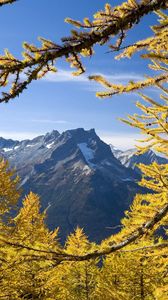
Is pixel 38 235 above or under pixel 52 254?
above

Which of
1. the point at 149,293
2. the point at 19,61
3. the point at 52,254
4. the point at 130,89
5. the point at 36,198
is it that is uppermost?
the point at 36,198

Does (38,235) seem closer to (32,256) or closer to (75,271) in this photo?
(75,271)

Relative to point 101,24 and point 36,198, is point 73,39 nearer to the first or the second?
point 101,24

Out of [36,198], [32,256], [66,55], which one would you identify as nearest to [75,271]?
[36,198]

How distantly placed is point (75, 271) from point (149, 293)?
5.82 m

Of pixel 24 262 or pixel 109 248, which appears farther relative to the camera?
pixel 109 248

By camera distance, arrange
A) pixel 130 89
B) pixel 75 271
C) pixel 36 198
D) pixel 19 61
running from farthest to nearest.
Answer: pixel 36 198 → pixel 75 271 → pixel 130 89 → pixel 19 61

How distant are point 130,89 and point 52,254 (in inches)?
88.6

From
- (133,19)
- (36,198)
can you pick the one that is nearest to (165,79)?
(133,19)

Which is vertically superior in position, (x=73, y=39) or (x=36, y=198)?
(x=36, y=198)

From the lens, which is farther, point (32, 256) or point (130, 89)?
point (130, 89)

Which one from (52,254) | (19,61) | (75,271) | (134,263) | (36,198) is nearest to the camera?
(19,61)

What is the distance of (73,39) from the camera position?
3.54m

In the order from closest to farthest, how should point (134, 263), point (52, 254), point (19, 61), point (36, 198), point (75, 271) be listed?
1. point (19, 61)
2. point (52, 254)
3. point (134, 263)
4. point (75, 271)
5. point (36, 198)
